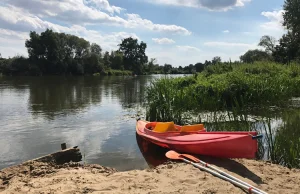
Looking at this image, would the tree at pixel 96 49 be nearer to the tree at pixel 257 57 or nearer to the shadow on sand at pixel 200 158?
the tree at pixel 257 57

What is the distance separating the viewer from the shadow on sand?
18.0ft

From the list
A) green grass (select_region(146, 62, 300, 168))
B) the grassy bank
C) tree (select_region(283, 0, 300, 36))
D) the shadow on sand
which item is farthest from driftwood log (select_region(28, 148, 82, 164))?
tree (select_region(283, 0, 300, 36))

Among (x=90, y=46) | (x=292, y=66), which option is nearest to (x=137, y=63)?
(x=90, y=46)

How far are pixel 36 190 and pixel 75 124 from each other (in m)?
7.06

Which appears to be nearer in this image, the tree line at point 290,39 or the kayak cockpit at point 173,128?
the kayak cockpit at point 173,128

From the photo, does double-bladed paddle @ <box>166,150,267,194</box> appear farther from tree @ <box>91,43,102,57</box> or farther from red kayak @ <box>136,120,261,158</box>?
tree @ <box>91,43,102,57</box>

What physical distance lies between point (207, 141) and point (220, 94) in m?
7.07

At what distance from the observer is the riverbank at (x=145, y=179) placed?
4.72 metres

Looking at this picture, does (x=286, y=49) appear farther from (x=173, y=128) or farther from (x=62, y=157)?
(x=62, y=157)

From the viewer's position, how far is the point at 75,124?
1171cm

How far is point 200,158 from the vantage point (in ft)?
21.8

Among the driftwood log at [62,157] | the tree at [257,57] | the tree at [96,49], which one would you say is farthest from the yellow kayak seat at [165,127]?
the tree at [96,49]

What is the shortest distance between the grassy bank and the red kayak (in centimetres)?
197

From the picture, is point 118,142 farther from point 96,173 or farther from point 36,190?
point 36,190
